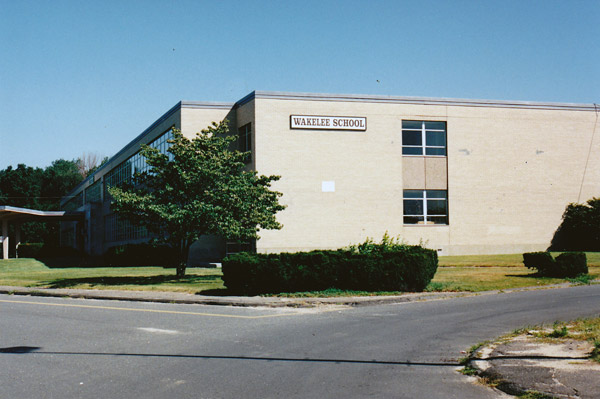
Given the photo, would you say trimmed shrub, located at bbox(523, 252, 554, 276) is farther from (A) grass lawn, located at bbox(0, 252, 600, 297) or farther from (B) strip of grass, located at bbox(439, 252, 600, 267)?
(B) strip of grass, located at bbox(439, 252, 600, 267)

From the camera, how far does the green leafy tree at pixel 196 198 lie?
72.0 feet

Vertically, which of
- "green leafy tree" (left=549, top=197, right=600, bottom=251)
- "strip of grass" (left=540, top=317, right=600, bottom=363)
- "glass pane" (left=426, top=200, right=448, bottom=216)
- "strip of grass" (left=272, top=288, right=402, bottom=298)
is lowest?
"strip of grass" (left=272, top=288, right=402, bottom=298)

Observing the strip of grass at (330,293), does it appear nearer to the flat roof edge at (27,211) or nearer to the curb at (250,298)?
the curb at (250,298)

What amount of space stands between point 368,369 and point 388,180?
27.8 meters

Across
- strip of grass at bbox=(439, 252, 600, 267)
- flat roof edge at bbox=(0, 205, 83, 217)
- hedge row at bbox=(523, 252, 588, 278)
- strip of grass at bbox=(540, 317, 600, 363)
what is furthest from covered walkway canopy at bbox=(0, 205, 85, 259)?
strip of grass at bbox=(540, 317, 600, 363)

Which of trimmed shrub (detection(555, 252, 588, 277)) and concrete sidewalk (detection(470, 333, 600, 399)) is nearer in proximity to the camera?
concrete sidewalk (detection(470, 333, 600, 399))

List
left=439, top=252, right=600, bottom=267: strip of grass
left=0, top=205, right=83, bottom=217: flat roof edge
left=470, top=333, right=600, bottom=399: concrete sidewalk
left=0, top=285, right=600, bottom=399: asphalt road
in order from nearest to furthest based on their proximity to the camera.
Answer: left=470, top=333, right=600, bottom=399: concrete sidewalk < left=0, top=285, right=600, bottom=399: asphalt road < left=439, top=252, right=600, bottom=267: strip of grass < left=0, top=205, right=83, bottom=217: flat roof edge

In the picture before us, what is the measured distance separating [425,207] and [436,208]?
670 millimetres

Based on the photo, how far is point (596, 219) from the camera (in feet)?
115

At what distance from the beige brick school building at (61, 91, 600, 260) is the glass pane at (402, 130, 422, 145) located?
0.07m

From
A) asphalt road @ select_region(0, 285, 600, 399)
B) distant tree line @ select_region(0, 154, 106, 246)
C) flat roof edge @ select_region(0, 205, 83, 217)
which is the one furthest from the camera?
distant tree line @ select_region(0, 154, 106, 246)

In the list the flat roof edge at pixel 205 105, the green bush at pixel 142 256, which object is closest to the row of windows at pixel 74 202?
the green bush at pixel 142 256

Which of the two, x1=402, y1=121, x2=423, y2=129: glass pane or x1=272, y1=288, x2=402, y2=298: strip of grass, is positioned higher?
x1=402, y1=121, x2=423, y2=129: glass pane

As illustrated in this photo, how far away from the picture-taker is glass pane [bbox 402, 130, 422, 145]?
35.7 m
